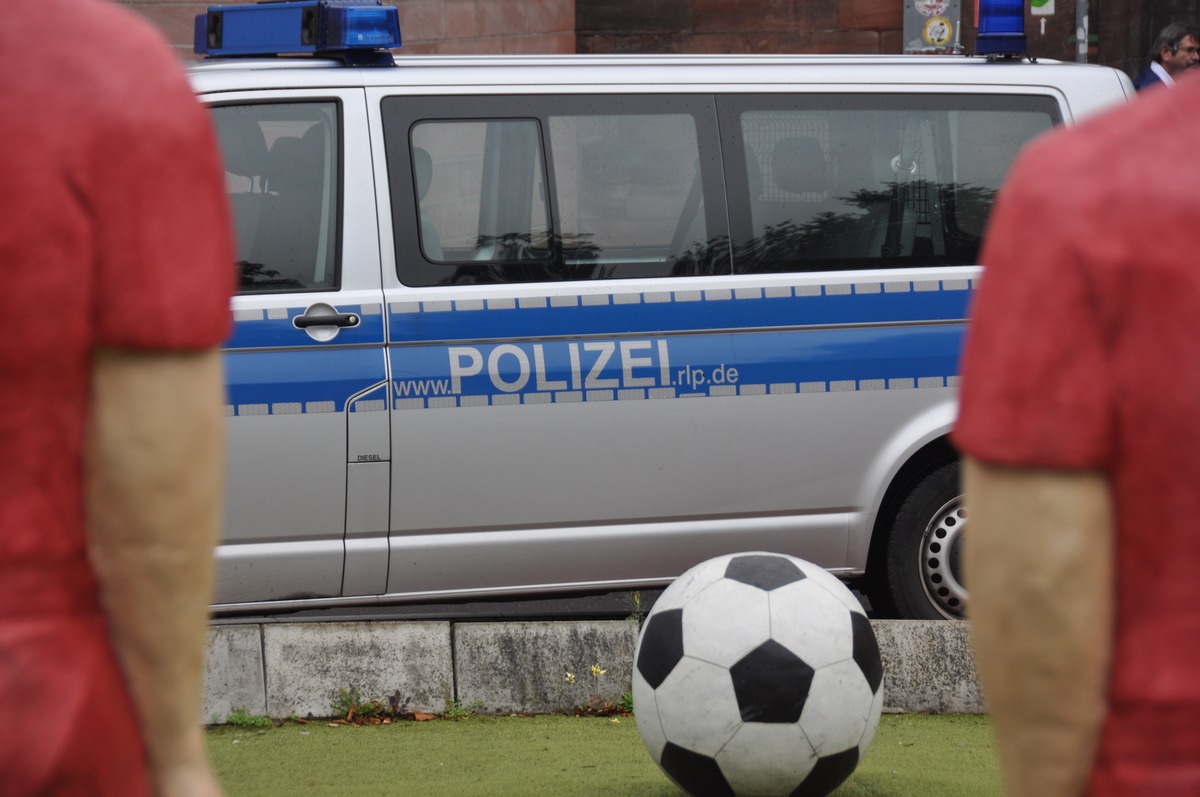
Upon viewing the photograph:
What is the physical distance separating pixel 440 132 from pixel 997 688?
4304 millimetres

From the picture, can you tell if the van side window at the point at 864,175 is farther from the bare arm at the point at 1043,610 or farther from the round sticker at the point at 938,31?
the round sticker at the point at 938,31

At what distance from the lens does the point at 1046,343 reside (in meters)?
1.08

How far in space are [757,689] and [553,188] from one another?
2174 millimetres

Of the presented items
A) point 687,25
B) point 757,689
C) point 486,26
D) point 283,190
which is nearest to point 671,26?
point 687,25

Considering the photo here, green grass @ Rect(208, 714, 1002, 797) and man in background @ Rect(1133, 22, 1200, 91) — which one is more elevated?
man in background @ Rect(1133, 22, 1200, 91)

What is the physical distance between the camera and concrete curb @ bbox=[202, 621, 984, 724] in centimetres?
487

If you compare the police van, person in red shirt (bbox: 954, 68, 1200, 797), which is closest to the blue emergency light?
the police van

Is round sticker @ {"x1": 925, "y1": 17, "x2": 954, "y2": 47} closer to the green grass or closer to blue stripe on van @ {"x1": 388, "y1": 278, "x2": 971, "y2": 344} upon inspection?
blue stripe on van @ {"x1": 388, "y1": 278, "x2": 971, "y2": 344}

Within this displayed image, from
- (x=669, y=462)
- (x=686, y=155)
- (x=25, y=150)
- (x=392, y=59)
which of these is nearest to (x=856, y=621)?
(x=669, y=462)

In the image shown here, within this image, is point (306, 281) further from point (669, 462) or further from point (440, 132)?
point (669, 462)

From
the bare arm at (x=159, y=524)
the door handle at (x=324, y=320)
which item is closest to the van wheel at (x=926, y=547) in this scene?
the door handle at (x=324, y=320)

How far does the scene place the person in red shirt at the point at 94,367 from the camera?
1.21m

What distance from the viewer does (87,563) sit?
1.27 metres

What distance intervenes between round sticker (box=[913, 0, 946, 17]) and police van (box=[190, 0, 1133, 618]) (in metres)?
7.35
